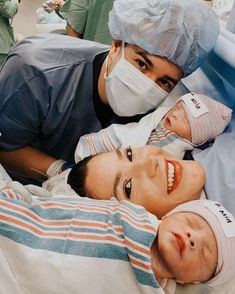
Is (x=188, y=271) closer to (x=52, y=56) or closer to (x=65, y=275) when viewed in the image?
(x=65, y=275)

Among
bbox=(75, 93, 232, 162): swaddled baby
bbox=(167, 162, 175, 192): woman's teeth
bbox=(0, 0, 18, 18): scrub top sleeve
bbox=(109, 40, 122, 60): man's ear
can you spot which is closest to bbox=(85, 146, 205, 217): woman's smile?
bbox=(167, 162, 175, 192): woman's teeth

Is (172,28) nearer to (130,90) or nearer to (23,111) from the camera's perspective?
(130,90)

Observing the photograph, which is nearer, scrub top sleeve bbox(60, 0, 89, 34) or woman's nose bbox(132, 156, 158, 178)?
woman's nose bbox(132, 156, 158, 178)

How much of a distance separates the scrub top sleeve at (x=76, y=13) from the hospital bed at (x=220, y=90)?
1.05 meters

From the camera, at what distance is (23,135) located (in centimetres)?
125

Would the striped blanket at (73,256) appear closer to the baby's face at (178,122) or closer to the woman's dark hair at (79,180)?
A: the woman's dark hair at (79,180)

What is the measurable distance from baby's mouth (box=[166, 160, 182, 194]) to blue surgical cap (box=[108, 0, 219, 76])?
387mm

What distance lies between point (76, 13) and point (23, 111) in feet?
3.75

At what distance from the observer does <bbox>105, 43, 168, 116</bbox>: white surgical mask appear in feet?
3.85

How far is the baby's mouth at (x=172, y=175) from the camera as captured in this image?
36.4 inches

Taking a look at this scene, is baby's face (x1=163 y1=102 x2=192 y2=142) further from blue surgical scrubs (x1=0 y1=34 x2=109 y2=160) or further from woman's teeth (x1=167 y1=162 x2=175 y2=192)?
blue surgical scrubs (x1=0 y1=34 x2=109 y2=160)

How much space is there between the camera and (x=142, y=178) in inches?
37.2

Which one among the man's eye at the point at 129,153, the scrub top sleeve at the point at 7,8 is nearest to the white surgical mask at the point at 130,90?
the man's eye at the point at 129,153

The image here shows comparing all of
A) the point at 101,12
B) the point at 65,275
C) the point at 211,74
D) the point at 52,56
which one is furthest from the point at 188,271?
the point at 101,12
